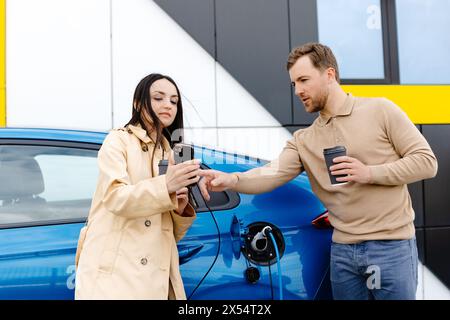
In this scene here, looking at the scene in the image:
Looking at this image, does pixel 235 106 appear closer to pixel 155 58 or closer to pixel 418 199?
pixel 155 58

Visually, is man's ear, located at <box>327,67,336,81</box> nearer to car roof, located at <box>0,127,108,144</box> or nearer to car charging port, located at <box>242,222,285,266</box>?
car charging port, located at <box>242,222,285,266</box>

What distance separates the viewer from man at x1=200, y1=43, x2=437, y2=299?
6.48 ft

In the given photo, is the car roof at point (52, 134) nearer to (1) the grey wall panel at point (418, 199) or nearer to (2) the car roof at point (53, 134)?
(2) the car roof at point (53, 134)

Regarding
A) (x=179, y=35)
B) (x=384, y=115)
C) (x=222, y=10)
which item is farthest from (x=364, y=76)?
(x=384, y=115)

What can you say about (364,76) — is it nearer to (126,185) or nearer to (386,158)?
(386,158)

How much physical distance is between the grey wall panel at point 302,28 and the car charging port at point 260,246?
2.72m

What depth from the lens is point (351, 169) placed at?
6.32 feet

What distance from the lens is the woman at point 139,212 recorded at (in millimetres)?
1577

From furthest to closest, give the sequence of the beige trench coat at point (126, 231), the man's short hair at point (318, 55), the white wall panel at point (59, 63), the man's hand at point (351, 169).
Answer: the white wall panel at point (59, 63)
the man's short hair at point (318, 55)
the man's hand at point (351, 169)
the beige trench coat at point (126, 231)

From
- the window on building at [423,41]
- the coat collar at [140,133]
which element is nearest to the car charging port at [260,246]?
the coat collar at [140,133]

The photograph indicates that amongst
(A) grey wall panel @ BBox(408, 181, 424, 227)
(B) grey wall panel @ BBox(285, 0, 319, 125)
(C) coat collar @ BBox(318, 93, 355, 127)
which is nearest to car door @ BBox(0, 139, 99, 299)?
(C) coat collar @ BBox(318, 93, 355, 127)

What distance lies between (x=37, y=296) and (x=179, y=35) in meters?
→ 3.21

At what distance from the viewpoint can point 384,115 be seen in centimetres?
206

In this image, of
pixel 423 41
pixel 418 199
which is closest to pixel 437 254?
pixel 418 199
